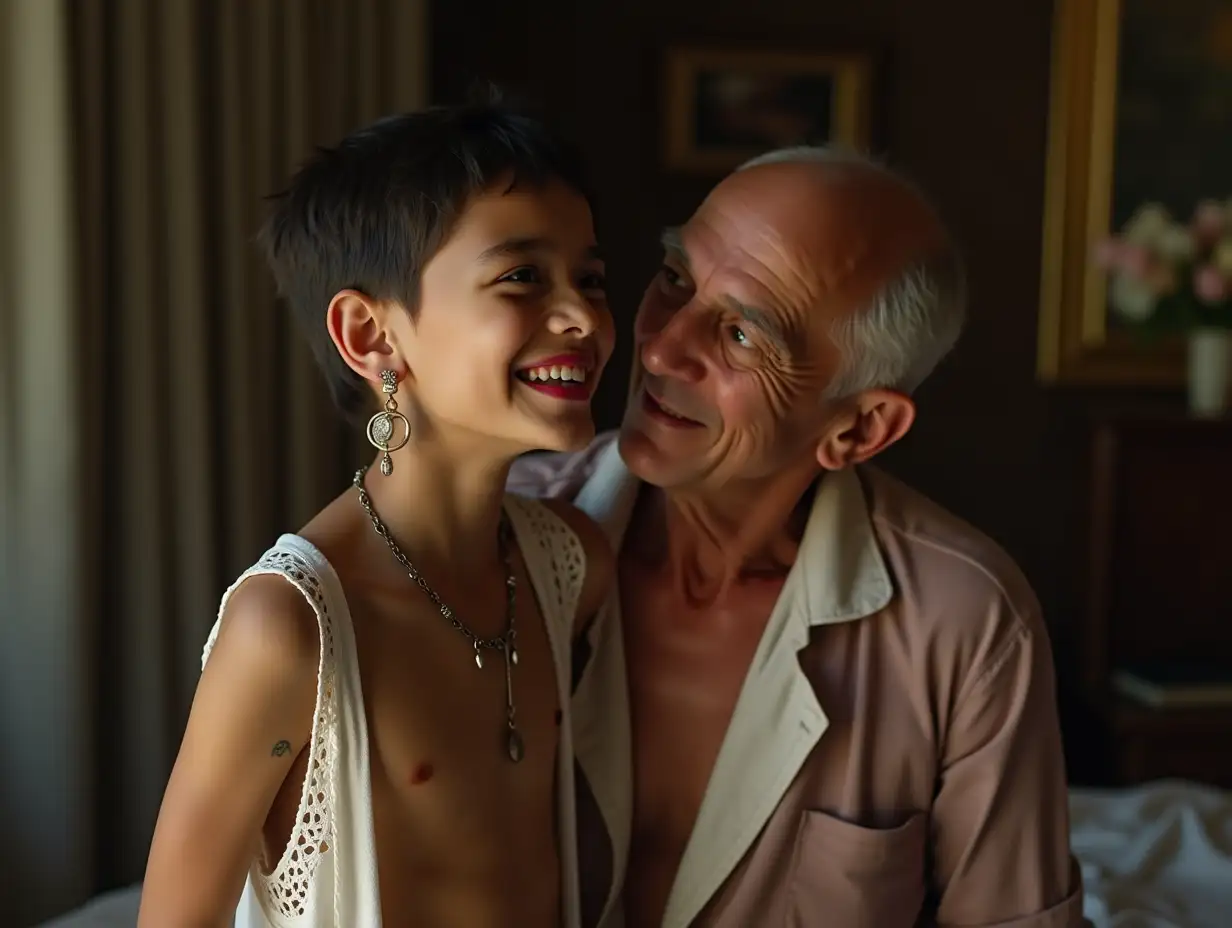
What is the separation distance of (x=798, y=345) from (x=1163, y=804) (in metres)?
1.27

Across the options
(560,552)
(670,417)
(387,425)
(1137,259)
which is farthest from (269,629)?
(1137,259)

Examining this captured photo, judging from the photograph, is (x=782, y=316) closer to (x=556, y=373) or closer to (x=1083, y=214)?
(x=556, y=373)

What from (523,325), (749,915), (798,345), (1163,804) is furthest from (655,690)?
(1163,804)

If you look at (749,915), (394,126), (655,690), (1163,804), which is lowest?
(1163,804)

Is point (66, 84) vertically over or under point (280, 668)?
over

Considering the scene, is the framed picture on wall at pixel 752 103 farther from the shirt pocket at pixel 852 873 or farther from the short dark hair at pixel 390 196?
the shirt pocket at pixel 852 873

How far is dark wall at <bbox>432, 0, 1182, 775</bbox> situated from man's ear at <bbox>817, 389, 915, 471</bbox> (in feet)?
5.21

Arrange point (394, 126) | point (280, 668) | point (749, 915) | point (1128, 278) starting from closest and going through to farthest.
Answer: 1. point (280, 668)
2. point (394, 126)
3. point (749, 915)
4. point (1128, 278)

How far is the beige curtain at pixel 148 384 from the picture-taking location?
1.81 m

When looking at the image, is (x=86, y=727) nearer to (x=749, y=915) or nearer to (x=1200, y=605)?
(x=749, y=915)

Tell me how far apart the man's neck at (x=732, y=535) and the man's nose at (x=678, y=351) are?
0.17 metres

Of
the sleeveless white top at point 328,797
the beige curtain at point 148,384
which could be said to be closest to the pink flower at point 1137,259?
the beige curtain at point 148,384

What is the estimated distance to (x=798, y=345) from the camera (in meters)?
1.42

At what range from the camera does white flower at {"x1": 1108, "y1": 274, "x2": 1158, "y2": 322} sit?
293 cm
